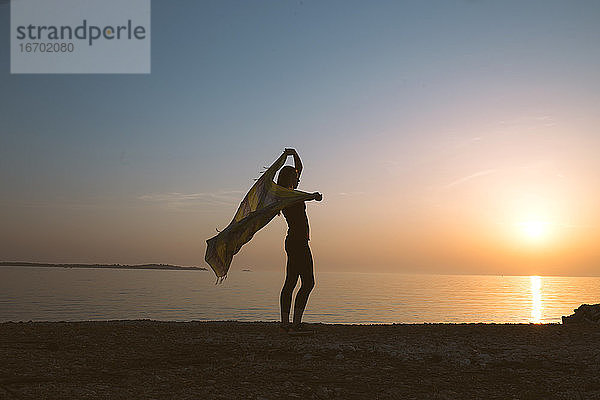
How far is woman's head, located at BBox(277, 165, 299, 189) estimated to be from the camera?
9641 mm

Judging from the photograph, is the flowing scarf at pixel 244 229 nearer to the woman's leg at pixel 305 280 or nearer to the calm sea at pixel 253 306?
the woman's leg at pixel 305 280

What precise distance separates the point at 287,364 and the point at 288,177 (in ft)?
12.9

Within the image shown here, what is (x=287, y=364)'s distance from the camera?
6.59 m

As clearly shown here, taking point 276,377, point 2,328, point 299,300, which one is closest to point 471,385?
point 276,377

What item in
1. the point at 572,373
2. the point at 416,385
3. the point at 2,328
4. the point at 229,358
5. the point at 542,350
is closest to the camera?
the point at 416,385

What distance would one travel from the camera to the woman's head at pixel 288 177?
31.6 ft

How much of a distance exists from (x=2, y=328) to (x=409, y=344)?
6.92m

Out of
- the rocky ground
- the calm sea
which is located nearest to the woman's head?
the rocky ground

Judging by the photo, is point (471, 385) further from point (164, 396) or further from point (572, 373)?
point (164, 396)

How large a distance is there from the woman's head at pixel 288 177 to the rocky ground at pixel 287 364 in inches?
106

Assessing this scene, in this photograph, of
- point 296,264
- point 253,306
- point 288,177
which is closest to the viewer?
point 296,264

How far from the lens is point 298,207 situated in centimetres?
930

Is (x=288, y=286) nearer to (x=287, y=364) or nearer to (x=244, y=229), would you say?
(x=244, y=229)

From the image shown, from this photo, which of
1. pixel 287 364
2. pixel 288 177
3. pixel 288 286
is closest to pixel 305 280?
pixel 288 286
